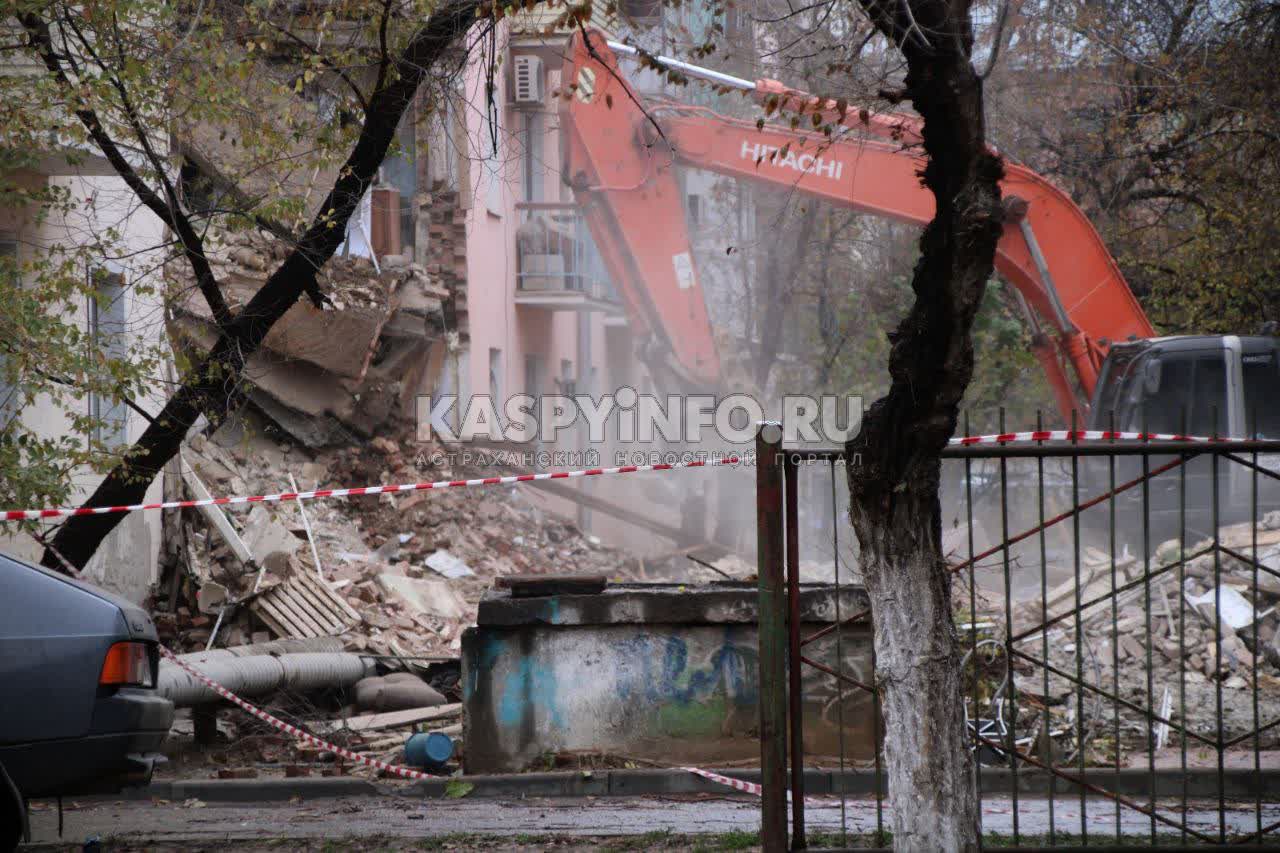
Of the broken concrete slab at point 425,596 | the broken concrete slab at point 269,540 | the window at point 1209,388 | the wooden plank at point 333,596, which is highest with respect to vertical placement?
the window at point 1209,388

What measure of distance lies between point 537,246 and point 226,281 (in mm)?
8491

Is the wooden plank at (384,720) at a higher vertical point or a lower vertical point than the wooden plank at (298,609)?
lower

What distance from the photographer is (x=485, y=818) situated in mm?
7023

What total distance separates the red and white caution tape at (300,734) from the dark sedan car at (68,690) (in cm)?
248

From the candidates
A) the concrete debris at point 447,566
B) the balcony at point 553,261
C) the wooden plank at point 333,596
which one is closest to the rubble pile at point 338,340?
the concrete debris at point 447,566

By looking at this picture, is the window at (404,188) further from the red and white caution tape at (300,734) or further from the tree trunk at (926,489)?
the tree trunk at (926,489)

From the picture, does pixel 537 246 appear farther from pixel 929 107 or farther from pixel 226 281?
pixel 929 107

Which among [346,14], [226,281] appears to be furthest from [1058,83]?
[346,14]

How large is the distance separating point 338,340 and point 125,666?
10.5 metres

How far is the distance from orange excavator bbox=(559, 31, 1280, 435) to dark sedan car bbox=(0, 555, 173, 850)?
652cm

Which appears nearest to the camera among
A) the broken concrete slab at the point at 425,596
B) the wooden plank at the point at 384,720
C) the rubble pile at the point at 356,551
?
the wooden plank at the point at 384,720

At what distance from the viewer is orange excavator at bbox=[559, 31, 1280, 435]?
1331 cm

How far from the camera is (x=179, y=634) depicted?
1154 cm

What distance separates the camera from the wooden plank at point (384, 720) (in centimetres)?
916
